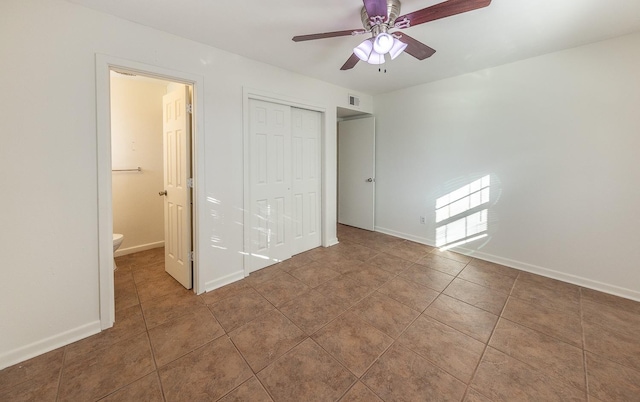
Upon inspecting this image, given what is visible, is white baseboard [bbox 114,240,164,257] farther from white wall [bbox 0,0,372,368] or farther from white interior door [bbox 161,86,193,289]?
white wall [bbox 0,0,372,368]

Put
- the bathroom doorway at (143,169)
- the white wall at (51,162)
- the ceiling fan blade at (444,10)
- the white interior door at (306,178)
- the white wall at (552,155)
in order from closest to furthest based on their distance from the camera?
the ceiling fan blade at (444,10), the white wall at (51,162), the white wall at (552,155), the bathroom doorway at (143,169), the white interior door at (306,178)

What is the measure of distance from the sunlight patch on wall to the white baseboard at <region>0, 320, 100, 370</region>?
12.8 feet

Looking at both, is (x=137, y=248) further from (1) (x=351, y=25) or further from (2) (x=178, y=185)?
(1) (x=351, y=25)

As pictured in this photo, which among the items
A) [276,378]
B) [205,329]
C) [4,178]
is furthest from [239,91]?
[276,378]

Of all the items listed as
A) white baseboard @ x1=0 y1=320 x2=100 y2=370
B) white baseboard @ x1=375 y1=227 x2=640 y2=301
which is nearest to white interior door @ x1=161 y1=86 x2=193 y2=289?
white baseboard @ x1=0 y1=320 x2=100 y2=370

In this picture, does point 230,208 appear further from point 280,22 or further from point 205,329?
point 280,22

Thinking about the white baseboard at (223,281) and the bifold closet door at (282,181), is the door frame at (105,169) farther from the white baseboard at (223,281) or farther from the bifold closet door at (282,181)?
the bifold closet door at (282,181)

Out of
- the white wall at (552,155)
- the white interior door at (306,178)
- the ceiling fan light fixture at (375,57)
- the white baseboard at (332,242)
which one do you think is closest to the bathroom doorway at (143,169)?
the white interior door at (306,178)

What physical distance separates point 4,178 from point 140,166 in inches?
81.9

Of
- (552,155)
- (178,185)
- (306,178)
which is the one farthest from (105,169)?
(552,155)

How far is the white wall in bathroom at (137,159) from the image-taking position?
325 cm

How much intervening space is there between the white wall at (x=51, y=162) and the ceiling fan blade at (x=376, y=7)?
1.67 m

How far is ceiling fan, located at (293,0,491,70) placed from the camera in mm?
Answer: 1394

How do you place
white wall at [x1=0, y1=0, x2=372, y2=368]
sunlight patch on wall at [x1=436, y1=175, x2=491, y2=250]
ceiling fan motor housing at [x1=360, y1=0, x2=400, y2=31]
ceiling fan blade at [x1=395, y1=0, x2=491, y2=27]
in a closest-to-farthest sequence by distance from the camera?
ceiling fan blade at [x1=395, y1=0, x2=491, y2=27] < white wall at [x1=0, y1=0, x2=372, y2=368] < ceiling fan motor housing at [x1=360, y1=0, x2=400, y2=31] < sunlight patch on wall at [x1=436, y1=175, x2=491, y2=250]
